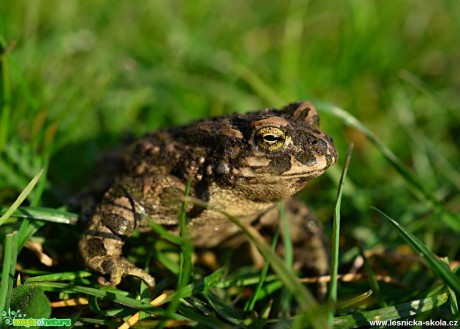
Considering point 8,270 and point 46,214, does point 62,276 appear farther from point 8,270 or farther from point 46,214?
point 46,214

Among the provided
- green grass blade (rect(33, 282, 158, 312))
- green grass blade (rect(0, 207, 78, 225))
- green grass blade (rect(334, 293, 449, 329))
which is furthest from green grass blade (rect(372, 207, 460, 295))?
green grass blade (rect(0, 207, 78, 225))

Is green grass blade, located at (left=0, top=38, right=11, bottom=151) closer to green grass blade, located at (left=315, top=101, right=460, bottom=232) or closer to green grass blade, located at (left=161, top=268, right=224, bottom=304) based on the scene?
green grass blade, located at (left=161, top=268, right=224, bottom=304)

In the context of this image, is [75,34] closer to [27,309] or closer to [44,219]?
[44,219]

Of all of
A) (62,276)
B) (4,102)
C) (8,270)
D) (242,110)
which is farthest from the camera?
(242,110)

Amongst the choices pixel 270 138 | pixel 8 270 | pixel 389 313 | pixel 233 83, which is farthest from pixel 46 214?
pixel 233 83

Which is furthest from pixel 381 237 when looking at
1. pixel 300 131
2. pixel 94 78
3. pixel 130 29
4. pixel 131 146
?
pixel 130 29

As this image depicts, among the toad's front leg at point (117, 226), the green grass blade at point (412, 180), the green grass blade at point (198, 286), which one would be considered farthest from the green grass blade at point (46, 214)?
the green grass blade at point (412, 180)

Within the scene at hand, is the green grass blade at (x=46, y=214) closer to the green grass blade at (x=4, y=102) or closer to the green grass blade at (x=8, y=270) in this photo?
the green grass blade at (x=8, y=270)
